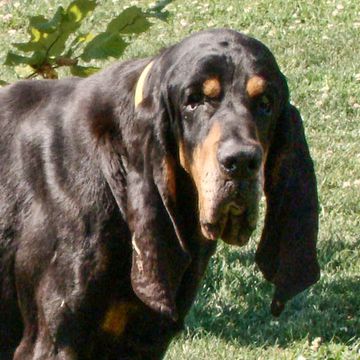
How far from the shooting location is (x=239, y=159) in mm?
4363

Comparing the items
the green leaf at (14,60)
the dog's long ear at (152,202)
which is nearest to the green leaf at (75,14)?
the green leaf at (14,60)

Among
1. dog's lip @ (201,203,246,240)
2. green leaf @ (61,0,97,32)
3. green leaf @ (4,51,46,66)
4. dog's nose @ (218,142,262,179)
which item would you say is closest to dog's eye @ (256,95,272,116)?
dog's nose @ (218,142,262,179)

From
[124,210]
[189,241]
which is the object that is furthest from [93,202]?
[189,241]

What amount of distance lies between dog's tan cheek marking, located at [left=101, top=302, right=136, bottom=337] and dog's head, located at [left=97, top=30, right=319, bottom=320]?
170mm

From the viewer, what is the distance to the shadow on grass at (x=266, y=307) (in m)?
6.73

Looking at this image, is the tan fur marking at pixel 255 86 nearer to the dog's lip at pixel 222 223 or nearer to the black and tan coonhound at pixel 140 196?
the black and tan coonhound at pixel 140 196

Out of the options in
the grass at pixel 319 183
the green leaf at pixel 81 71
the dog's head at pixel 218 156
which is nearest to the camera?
the dog's head at pixel 218 156

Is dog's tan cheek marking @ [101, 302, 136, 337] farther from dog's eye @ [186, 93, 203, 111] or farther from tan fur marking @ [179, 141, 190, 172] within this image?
dog's eye @ [186, 93, 203, 111]

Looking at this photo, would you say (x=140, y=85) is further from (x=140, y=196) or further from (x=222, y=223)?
(x=222, y=223)

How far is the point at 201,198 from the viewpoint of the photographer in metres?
4.61

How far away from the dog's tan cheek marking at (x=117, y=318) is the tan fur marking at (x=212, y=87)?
3.03 ft

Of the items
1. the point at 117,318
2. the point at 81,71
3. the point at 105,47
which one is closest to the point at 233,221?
the point at 117,318

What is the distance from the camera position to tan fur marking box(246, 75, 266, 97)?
458 cm

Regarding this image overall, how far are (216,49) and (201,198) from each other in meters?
0.56
